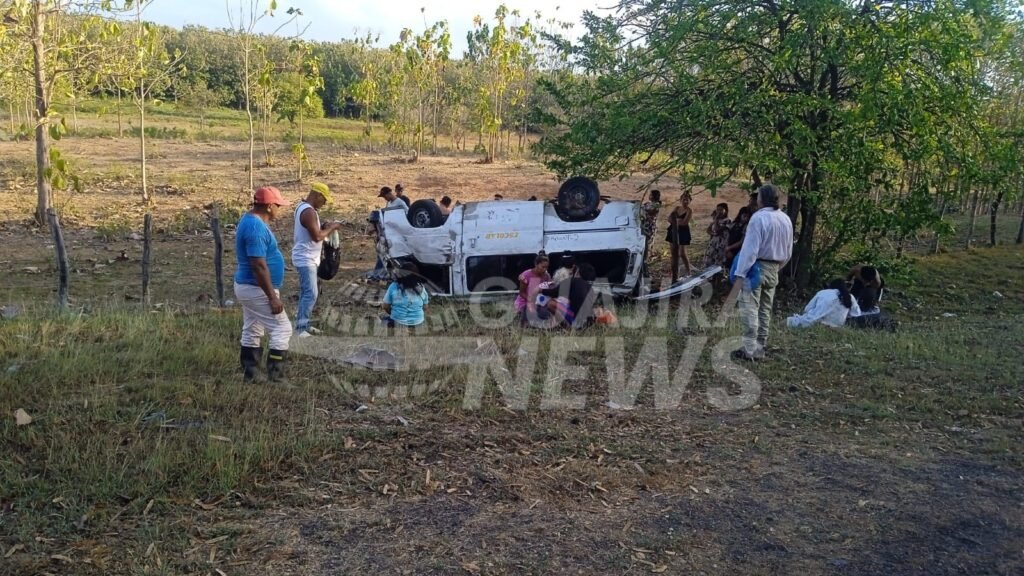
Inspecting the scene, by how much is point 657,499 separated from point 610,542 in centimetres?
62

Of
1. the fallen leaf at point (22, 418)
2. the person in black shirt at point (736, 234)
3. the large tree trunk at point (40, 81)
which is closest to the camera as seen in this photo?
the fallen leaf at point (22, 418)

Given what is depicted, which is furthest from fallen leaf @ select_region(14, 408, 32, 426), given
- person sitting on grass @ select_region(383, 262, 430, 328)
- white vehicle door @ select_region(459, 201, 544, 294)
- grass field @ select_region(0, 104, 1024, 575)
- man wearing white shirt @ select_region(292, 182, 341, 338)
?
white vehicle door @ select_region(459, 201, 544, 294)

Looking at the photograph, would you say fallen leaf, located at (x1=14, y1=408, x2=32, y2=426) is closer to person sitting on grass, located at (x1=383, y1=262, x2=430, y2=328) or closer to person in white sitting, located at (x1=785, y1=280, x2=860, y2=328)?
person sitting on grass, located at (x1=383, y1=262, x2=430, y2=328)

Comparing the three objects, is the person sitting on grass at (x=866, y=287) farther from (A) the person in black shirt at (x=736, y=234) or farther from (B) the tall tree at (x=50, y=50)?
(B) the tall tree at (x=50, y=50)

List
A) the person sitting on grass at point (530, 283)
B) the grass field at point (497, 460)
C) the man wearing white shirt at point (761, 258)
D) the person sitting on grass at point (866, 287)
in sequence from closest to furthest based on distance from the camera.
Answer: the grass field at point (497, 460) → the man wearing white shirt at point (761, 258) → the person sitting on grass at point (530, 283) → the person sitting on grass at point (866, 287)

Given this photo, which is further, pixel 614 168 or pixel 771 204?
pixel 614 168

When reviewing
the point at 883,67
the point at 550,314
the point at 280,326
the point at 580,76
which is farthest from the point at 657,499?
the point at 580,76

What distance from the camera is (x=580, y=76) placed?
1354 centimetres

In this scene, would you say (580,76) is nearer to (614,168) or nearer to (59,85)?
(614,168)

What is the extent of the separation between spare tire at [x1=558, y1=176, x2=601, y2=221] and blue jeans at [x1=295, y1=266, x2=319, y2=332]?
376 cm

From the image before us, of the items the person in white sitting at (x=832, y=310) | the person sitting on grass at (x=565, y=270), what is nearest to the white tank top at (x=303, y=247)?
the person sitting on grass at (x=565, y=270)

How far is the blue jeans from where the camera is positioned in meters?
7.52

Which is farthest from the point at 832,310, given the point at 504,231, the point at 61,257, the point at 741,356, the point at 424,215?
the point at 61,257

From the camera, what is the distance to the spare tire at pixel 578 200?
10094mm
